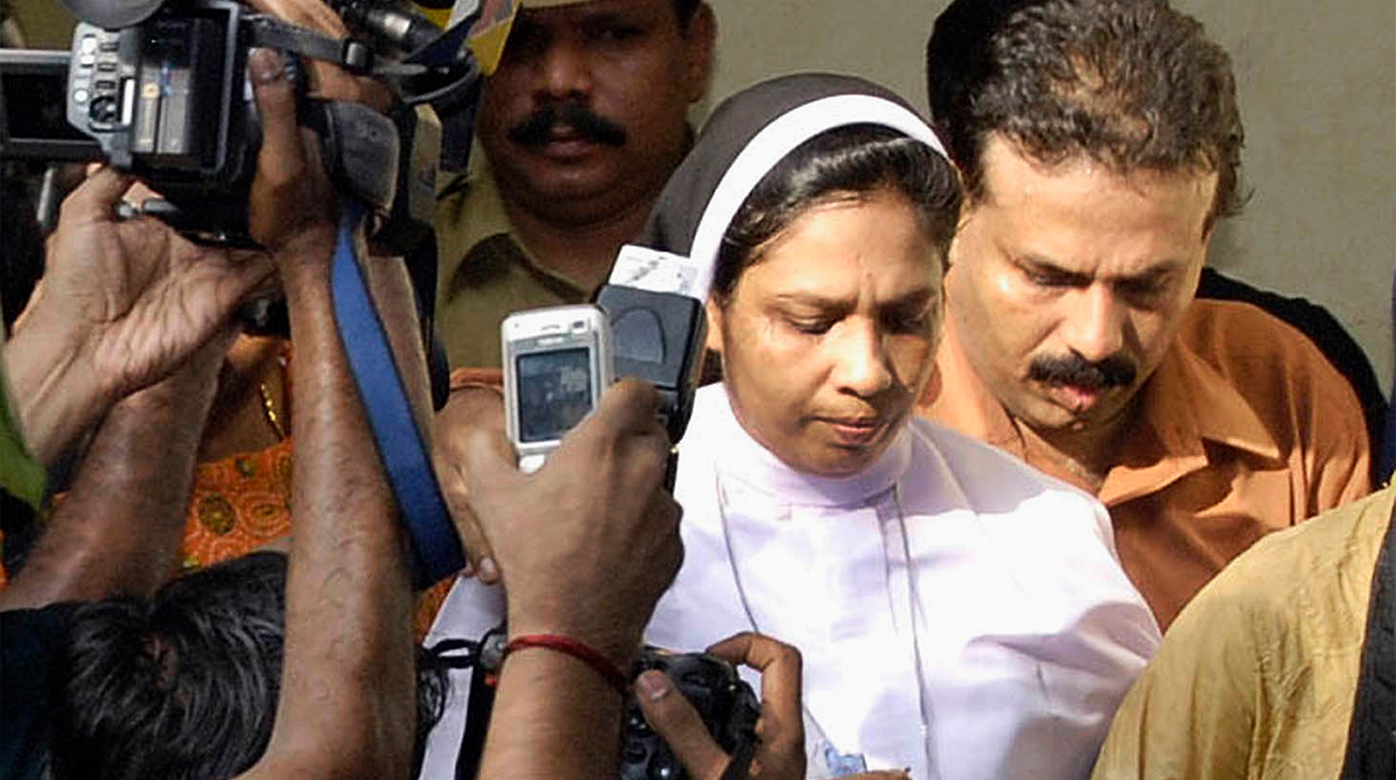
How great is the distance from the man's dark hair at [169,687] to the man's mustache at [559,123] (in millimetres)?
1514

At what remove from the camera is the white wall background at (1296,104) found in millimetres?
4637

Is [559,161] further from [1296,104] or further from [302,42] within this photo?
[302,42]

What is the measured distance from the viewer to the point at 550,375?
235 centimetres

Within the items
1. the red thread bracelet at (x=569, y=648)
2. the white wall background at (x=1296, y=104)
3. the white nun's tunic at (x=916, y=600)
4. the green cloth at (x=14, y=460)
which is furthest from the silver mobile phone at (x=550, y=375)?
the white wall background at (x=1296, y=104)

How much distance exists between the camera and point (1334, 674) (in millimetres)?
2912

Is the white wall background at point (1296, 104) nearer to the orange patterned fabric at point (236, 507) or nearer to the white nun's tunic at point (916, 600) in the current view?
the white nun's tunic at point (916, 600)

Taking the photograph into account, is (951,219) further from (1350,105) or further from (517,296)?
(1350,105)

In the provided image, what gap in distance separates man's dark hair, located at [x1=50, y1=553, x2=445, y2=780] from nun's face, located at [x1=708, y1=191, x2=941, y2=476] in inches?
30.0

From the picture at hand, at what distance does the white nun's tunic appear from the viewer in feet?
10.3

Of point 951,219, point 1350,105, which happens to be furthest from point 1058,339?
point 1350,105

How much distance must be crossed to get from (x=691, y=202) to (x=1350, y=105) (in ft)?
5.37

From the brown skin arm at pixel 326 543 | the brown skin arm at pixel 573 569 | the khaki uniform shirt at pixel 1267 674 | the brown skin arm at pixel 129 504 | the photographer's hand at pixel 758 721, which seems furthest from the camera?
the khaki uniform shirt at pixel 1267 674

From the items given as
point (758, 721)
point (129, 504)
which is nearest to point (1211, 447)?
point (758, 721)

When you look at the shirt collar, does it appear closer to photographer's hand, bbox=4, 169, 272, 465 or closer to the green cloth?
photographer's hand, bbox=4, 169, 272, 465
